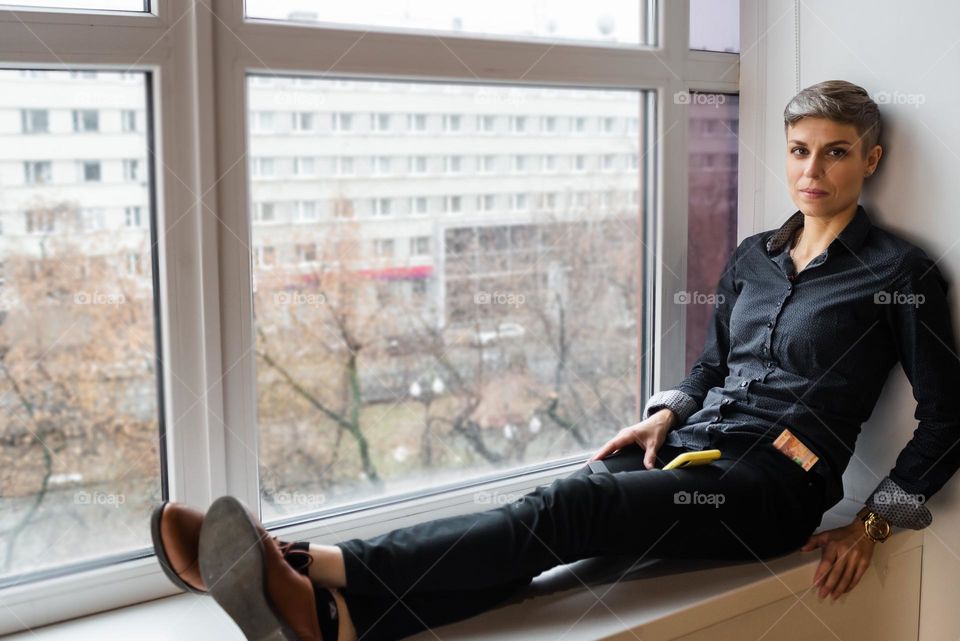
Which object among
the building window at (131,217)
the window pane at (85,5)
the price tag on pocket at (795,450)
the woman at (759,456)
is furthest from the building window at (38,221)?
the price tag on pocket at (795,450)

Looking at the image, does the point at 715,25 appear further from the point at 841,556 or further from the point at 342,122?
the point at 841,556

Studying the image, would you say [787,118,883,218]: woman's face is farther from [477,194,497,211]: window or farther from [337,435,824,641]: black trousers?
[477,194,497,211]: window

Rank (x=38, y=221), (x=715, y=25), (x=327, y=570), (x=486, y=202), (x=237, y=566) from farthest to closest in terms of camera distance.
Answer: (x=715, y=25) → (x=486, y=202) → (x=38, y=221) → (x=327, y=570) → (x=237, y=566)

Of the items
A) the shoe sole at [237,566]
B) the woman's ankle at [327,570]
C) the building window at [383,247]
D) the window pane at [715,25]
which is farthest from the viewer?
the window pane at [715,25]

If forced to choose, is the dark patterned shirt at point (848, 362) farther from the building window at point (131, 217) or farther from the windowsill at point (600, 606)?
the building window at point (131, 217)

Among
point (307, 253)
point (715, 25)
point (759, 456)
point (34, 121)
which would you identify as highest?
point (715, 25)

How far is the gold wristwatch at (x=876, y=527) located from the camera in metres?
1.76

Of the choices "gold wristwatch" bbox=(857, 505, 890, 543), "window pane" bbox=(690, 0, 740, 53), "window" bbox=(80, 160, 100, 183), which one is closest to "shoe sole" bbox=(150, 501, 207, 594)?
"window" bbox=(80, 160, 100, 183)

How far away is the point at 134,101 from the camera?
62.9 inches

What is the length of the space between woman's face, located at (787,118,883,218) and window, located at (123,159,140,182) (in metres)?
1.28

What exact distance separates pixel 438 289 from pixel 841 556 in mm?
978


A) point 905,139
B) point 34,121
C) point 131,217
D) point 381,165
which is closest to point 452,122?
point 381,165

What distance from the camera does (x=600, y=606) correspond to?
1.58 m

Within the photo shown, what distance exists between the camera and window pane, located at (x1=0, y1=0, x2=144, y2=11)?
1465 millimetres
